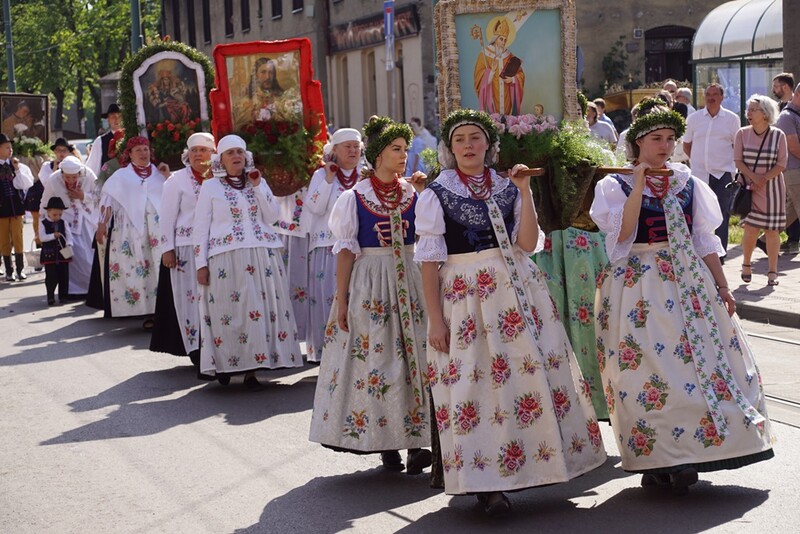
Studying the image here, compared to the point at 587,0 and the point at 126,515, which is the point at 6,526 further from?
the point at 587,0

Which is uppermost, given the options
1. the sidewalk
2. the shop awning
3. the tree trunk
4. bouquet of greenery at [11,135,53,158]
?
the tree trunk

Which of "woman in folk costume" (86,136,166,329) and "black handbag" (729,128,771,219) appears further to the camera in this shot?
"black handbag" (729,128,771,219)

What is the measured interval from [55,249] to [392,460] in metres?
9.03

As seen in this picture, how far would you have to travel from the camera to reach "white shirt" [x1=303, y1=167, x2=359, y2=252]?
9.64 m

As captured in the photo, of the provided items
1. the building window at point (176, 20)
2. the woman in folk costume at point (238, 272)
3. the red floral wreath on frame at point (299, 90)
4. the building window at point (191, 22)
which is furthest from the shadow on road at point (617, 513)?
the building window at point (176, 20)

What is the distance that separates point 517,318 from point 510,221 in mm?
465

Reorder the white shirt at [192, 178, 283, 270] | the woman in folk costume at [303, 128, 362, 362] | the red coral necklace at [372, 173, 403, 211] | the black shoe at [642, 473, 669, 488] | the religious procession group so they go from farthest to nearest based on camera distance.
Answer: the woman in folk costume at [303, 128, 362, 362] → the white shirt at [192, 178, 283, 270] → the red coral necklace at [372, 173, 403, 211] → the black shoe at [642, 473, 669, 488] → the religious procession group

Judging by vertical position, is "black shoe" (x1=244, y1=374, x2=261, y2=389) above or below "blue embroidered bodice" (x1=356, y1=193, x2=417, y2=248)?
below

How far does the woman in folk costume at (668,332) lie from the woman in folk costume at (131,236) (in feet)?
23.0

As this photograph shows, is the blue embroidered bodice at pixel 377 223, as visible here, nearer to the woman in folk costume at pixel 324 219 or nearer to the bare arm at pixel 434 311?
the bare arm at pixel 434 311

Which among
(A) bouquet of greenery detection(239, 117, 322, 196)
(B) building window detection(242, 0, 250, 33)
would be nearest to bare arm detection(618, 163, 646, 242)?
(A) bouquet of greenery detection(239, 117, 322, 196)

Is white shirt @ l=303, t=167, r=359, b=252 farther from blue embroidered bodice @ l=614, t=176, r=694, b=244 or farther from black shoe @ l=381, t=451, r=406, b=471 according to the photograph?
blue embroidered bodice @ l=614, t=176, r=694, b=244

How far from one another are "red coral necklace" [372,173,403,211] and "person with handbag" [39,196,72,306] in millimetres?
8763

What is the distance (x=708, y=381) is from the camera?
232 inches
